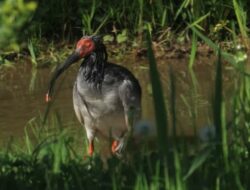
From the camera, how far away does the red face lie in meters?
7.01

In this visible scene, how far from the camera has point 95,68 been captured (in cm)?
676

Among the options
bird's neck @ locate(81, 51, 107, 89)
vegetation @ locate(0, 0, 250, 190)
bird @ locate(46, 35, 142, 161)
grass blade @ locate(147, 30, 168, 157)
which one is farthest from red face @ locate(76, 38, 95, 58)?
grass blade @ locate(147, 30, 168, 157)

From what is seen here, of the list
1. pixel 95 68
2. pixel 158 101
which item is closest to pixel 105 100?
pixel 95 68

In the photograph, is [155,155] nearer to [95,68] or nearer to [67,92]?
[95,68]

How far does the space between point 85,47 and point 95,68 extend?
12.4 inches

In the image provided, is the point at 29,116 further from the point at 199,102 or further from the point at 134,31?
the point at 134,31

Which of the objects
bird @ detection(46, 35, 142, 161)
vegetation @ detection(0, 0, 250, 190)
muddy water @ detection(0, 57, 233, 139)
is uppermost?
vegetation @ detection(0, 0, 250, 190)

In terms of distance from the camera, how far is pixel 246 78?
14.8 ft

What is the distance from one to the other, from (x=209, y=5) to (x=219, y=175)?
5.97 m

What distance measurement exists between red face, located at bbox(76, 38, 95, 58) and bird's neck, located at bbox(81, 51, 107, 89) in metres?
0.04

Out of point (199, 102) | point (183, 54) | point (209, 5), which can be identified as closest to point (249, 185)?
point (199, 102)

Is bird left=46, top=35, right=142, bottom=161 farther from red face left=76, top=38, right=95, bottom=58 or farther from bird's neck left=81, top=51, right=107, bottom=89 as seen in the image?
red face left=76, top=38, right=95, bottom=58

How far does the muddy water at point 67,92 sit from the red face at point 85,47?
336 mm

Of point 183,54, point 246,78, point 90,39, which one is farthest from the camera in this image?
point 183,54
